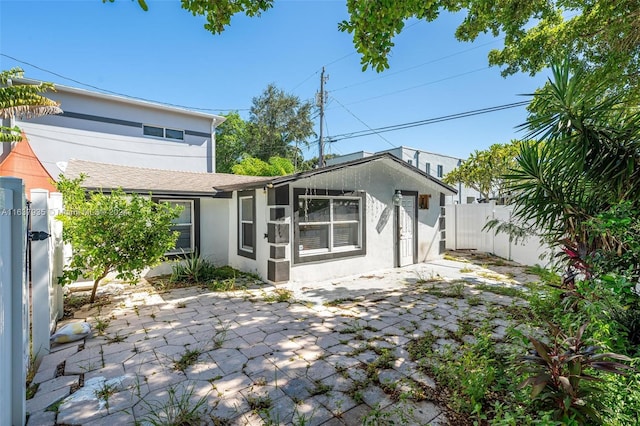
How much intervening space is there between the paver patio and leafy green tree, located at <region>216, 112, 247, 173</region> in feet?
70.9

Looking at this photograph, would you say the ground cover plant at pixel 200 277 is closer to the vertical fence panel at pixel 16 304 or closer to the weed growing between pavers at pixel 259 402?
the weed growing between pavers at pixel 259 402

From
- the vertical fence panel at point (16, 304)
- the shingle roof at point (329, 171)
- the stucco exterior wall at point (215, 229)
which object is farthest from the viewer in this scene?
the stucco exterior wall at point (215, 229)

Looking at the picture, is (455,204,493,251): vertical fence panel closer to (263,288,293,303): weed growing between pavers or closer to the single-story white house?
the single-story white house

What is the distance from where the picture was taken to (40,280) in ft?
11.6

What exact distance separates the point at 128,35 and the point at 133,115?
11.8 feet

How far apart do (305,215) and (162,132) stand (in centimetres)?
1018

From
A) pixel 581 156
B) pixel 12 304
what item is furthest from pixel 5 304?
pixel 581 156

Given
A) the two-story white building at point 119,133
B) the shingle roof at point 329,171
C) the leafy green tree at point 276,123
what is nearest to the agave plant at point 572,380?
the shingle roof at point 329,171

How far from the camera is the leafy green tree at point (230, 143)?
26516 millimetres

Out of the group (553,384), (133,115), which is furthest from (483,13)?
(133,115)

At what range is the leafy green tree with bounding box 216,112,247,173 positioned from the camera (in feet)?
87.0

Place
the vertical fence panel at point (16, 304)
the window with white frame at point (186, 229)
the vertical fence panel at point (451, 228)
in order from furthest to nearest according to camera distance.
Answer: the vertical fence panel at point (451, 228) → the window with white frame at point (186, 229) → the vertical fence panel at point (16, 304)

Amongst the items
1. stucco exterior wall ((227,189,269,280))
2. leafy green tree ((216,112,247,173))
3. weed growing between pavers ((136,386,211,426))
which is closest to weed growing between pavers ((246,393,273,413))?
weed growing between pavers ((136,386,211,426))

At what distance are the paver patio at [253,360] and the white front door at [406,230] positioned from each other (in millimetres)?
3188
